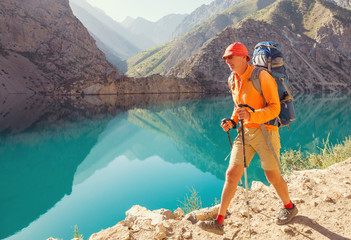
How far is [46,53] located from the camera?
67.5 meters

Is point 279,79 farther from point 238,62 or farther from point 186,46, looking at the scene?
point 186,46

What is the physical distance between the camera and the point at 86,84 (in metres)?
61.1

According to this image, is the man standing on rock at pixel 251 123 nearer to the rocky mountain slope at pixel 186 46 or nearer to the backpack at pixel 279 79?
the backpack at pixel 279 79

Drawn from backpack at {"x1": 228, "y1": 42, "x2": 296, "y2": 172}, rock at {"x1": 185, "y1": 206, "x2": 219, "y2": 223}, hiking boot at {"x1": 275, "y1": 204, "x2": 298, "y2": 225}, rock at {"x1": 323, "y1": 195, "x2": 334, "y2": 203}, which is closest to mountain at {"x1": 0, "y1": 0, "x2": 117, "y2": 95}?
rock at {"x1": 185, "y1": 206, "x2": 219, "y2": 223}

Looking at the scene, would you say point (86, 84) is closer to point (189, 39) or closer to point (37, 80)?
point (37, 80)

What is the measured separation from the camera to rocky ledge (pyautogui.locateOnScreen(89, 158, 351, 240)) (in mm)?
3115

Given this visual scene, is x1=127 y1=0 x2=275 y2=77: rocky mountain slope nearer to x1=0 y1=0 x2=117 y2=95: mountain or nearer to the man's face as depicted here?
x1=0 y1=0 x2=117 y2=95: mountain

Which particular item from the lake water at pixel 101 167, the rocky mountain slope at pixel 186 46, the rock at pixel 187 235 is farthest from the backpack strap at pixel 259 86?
the rocky mountain slope at pixel 186 46

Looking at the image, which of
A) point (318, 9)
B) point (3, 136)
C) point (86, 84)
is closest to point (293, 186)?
point (3, 136)

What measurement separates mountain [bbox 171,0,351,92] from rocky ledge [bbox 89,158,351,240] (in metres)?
66.8

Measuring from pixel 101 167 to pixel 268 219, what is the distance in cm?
974

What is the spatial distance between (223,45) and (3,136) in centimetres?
7259

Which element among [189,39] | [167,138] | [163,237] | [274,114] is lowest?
[167,138]

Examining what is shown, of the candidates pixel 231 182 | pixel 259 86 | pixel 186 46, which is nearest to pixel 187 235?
pixel 231 182
